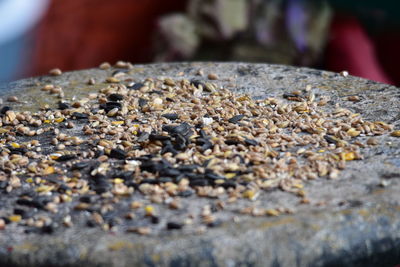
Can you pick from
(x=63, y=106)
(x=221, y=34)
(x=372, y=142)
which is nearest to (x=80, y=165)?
(x=63, y=106)

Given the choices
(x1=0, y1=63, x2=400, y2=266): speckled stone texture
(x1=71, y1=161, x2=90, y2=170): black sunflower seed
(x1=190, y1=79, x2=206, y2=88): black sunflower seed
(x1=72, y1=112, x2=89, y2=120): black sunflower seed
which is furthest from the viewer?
(x1=190, y1=79, x2=206, y2=88): black sunflower seed

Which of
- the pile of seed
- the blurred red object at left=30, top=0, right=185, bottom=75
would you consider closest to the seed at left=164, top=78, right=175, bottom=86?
the pile of seed

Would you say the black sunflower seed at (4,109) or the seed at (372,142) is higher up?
the black sunflower seed at (4,109)

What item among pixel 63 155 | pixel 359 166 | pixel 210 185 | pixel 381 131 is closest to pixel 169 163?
pixel 210 185

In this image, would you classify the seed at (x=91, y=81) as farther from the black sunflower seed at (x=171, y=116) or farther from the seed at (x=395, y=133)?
→ the seed at (x=395, y=133)

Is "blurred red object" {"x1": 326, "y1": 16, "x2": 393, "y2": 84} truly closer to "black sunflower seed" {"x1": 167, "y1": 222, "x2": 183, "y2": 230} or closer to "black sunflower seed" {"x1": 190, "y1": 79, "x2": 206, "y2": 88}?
"black sunflower seed" {"x1": 190, "y1": 79, "x2": 206, "y2": 88}

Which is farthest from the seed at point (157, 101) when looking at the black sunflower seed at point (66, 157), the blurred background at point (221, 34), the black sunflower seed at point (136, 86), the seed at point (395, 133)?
the blurred background at point (221, 34)

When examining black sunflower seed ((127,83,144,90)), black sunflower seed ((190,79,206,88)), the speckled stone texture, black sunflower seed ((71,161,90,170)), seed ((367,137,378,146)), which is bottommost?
the speckled stone texture

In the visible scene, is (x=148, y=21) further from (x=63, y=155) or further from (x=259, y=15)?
(x=63, y=155)
